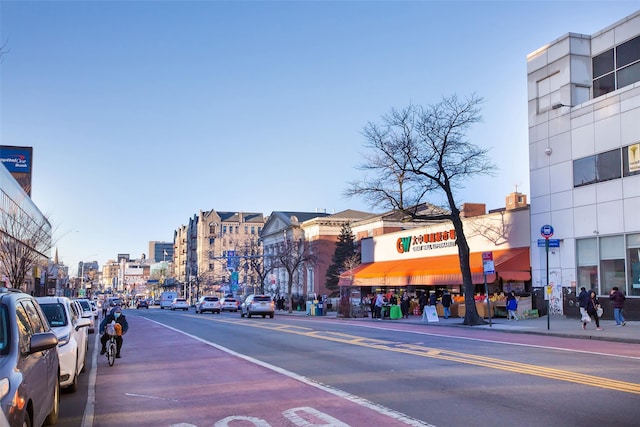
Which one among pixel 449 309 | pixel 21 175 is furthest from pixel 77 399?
pixel 21 175

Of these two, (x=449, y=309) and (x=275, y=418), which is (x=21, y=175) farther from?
(x=275, y=418)

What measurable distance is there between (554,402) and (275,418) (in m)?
4.03

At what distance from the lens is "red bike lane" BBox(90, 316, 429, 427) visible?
8.55 meters

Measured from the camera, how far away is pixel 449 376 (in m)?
12.0

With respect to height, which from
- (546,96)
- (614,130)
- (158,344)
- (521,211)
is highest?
(546,96)

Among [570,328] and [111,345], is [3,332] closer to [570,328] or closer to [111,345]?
[111,345]

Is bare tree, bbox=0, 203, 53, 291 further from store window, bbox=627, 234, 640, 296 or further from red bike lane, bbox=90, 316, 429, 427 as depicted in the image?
store window, bbox=627, 234, 640, 296

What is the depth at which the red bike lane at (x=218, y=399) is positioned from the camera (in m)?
8.55

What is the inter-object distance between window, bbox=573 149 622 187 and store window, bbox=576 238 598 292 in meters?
2.84

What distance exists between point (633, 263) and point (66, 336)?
24094 millimetres

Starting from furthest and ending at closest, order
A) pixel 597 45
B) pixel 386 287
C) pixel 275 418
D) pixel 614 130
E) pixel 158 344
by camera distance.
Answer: pixel 386 287
pixel 597 45
pixel 614 130
pixel 158 344
pixel 275 418

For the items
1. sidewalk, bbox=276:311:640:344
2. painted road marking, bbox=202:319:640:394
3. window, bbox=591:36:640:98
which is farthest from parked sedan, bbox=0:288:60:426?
window, bbox=591:36:640:98

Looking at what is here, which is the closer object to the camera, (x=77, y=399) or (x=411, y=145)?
(x=77, y=399)

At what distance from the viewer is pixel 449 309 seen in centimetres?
3697
